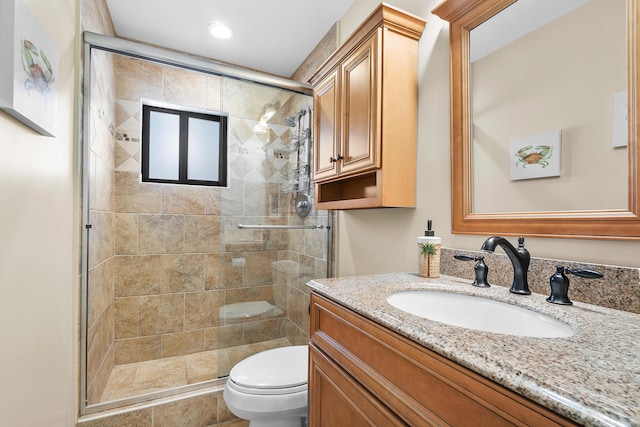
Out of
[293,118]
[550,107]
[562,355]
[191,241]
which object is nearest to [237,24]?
[293,118]

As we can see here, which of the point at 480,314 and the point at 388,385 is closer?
the point at 388,385

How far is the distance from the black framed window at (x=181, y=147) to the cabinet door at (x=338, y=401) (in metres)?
1.92

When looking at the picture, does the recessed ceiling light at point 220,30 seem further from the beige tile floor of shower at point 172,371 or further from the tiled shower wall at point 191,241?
the beige tile floor of shower at point 172,371

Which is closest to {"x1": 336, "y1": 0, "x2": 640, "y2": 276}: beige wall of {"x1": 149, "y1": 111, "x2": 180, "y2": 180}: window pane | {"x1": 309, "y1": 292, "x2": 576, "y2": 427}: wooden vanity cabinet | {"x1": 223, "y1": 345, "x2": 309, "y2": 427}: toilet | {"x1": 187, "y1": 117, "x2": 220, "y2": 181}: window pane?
{"x1": 309, "y1": 292, "x2": 576, "y2": 427}: wooden vanity cabinet

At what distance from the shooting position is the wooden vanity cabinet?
1.47 ft

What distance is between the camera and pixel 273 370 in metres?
1.45

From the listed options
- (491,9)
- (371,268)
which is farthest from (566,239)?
(371,268)

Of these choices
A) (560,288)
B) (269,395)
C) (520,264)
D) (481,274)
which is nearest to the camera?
(560,288)

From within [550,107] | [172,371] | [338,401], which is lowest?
[172,371]

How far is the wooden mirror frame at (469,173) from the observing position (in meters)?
0.73

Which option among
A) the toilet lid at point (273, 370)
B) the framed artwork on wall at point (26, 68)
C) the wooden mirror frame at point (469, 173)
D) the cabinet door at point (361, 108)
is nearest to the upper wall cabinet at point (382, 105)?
the cabinet door at point (361, 108)

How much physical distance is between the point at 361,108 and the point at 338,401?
1.20 metres

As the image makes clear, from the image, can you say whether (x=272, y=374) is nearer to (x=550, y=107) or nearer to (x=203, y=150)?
(x=550, y=107)

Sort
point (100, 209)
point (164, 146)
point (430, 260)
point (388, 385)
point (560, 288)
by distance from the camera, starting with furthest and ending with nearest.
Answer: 1. point (164, 146)
2. point (100, 209)
3. point (430, 260)
4. point (560, 288)
5. point (388, 385)
